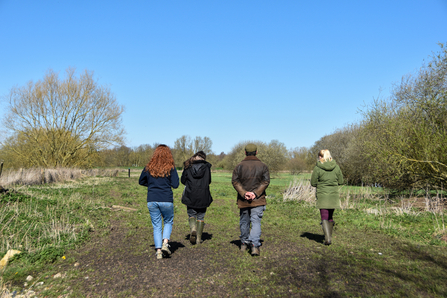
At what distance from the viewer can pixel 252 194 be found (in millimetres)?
5562

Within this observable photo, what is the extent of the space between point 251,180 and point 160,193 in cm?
179

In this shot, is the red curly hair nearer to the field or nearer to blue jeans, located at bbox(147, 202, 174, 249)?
blue jeans, located at bbox(147, 202, 174, 249)

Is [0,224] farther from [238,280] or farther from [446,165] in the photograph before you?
[446,165]

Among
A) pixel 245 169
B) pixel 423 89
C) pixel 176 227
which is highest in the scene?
pixel 423 89

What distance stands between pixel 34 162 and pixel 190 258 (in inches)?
1150

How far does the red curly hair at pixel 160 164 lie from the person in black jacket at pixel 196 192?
79cm

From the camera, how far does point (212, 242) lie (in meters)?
6.70

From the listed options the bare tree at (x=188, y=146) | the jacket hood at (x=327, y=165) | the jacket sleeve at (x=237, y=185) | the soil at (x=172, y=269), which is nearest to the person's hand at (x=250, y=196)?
the jacket sleeve at (x=237, y=185)

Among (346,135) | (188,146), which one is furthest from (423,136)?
(188,146)

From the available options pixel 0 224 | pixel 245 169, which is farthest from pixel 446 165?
pixel 0 224

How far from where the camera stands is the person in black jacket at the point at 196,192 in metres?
6.32

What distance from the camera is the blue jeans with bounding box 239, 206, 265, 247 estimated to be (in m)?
5.56

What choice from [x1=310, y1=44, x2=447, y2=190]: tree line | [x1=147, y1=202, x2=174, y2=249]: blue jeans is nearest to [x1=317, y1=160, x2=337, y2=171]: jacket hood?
[x1=147, y1=202, x2=174, y2=249]: blue jeans

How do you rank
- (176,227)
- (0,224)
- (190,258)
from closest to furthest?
(190,258)
(0,224)
(176,227)
